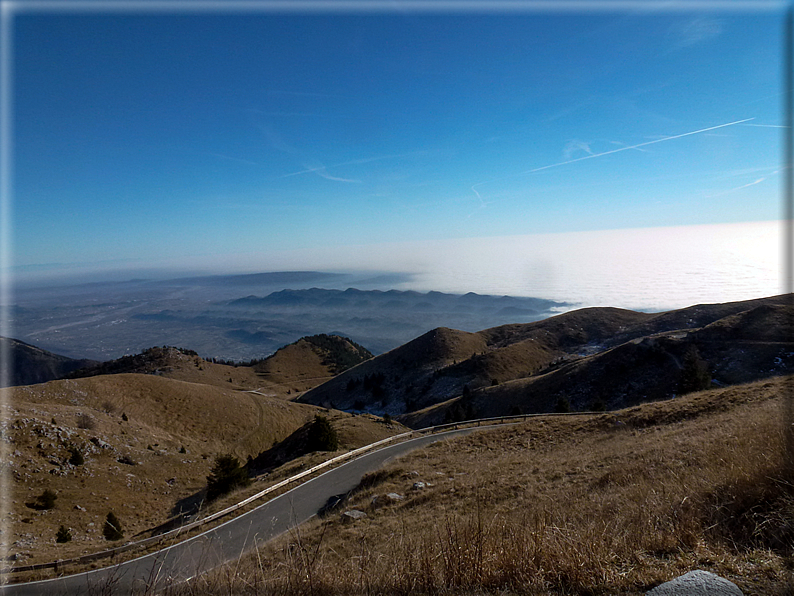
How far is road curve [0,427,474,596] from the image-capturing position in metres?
7.26

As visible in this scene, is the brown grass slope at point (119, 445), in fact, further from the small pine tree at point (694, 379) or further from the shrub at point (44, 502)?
the small pine tree at point (694, 379)

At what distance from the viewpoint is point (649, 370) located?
A: 1902 inches

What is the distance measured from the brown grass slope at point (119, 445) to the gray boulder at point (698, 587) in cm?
1631

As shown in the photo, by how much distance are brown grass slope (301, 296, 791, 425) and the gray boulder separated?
3881 centimetres

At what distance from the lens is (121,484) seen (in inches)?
914

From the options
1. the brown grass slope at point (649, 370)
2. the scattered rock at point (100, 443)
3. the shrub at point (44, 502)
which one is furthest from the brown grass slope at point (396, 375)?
the shrub at point (44, 502)

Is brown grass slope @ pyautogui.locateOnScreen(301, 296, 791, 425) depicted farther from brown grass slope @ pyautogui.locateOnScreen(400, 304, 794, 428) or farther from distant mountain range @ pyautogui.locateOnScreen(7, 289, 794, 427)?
distant mountain range @ pyautogui.locateOnScreen(7, 289, 794, 427)

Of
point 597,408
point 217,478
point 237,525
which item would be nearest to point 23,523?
point 217,478

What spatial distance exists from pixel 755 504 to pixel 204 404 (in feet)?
159

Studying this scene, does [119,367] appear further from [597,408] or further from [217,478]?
[597,408]

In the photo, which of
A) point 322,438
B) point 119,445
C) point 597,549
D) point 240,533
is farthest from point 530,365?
point 597,549

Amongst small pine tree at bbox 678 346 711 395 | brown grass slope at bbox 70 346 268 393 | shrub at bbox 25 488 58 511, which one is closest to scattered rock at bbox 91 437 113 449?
shrub at bbox 25 488 58 511

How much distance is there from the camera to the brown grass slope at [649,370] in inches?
1636

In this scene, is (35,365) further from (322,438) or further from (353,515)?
(353,515)
